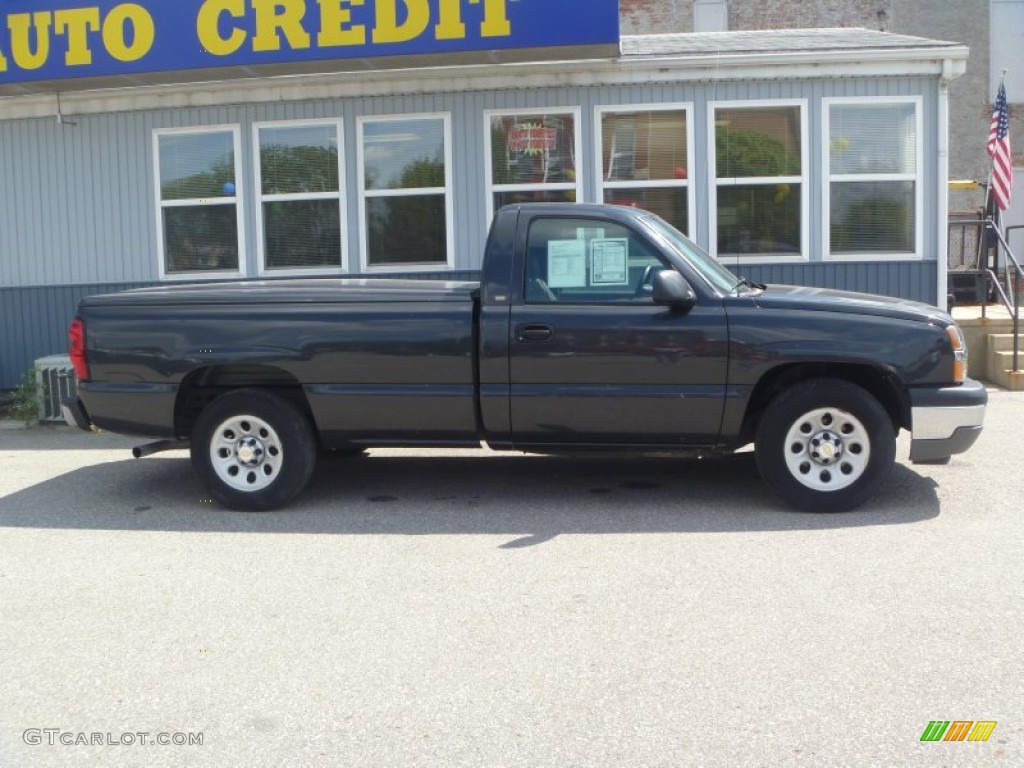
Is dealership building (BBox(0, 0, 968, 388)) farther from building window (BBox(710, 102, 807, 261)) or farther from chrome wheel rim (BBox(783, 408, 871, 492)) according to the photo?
chrome wheel rim (BBox(783, 408, 871, 492))

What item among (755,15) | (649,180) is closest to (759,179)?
(649,180)

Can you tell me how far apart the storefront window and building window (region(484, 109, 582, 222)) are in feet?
9.50

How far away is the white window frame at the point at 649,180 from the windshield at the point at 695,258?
4.22 m

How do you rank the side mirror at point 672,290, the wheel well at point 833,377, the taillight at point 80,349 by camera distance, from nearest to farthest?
the side mirror at point 672,290 → the wheel well at point 833,377 → the taillight at point 80,349

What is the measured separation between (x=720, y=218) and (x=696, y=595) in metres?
6.86

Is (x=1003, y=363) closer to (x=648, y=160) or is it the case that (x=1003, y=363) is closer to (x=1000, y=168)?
(x=1000, y=168)

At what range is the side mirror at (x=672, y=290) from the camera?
6238mm

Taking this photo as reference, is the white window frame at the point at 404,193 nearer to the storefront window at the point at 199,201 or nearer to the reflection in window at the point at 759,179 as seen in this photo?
the storefront window at the point at 199,201

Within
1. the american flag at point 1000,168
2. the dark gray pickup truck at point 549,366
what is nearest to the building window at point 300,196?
the dark gray pickup truck at point 549,366

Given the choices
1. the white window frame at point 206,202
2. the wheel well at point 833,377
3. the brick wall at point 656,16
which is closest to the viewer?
the wheel well at point 833,377

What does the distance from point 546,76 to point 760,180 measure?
2.49m

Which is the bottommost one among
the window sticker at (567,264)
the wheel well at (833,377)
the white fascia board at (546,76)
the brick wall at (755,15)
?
the wheel well at (833,377)

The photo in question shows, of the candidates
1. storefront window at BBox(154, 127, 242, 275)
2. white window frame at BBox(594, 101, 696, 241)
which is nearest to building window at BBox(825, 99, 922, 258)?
white window frame at BBox(594, 101, 696, 241)

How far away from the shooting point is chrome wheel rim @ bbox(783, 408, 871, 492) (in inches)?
251
